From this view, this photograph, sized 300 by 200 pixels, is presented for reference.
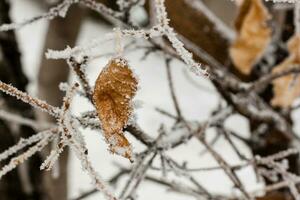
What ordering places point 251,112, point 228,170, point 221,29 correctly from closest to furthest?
point 228,170 → point 251,112 → point 221,29

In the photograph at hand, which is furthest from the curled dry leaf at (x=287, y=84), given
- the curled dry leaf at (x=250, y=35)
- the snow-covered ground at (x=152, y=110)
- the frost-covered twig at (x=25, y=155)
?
the snow-covered ground at (x=152, y=110)

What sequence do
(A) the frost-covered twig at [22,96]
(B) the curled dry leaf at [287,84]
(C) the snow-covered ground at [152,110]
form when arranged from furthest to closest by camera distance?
(C) the snow-covered ground at [152,110]
(B) the curled dry leaf at [287,84]
(A) the frost-covered twig at [22,96]

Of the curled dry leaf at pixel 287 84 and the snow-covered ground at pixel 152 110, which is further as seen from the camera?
the snow-covered ground at pixel 152 110

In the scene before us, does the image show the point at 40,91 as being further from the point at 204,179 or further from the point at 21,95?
the point at 204,179

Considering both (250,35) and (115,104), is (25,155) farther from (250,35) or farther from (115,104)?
(250,35)

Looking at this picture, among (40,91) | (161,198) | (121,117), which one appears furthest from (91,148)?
(121,117)

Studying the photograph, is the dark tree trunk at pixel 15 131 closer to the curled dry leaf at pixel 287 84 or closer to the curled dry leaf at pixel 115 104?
the curled dry leaf at pixel 287 84

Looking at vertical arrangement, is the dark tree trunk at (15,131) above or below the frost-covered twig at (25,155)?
above

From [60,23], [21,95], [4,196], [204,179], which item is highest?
[204,179]

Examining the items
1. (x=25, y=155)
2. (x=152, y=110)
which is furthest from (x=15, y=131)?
(x=152, y=110)
